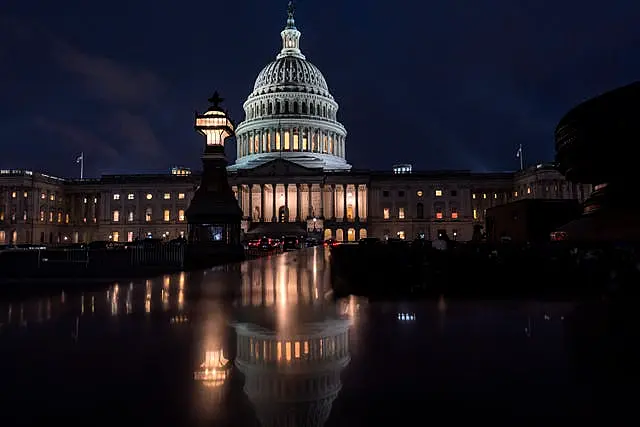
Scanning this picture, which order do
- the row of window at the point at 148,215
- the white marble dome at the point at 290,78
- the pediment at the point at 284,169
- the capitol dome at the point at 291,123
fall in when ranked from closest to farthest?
1. the pediment at the point at 284,169
2. the row of window at the point at 148,215
3. the capitol dome at the point at 291,123
4. the white marble dome at the point at 290,78

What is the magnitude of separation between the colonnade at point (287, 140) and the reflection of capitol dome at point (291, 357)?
126885 millimetres

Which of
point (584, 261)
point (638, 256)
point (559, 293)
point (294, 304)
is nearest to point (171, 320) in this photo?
point (294, 304)

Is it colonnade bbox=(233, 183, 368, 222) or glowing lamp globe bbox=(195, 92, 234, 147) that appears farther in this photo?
colonnade bbox=(233, 183, 368, 222)

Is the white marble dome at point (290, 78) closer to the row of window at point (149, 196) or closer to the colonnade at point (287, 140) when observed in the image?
the colonnade at point (287, 140)

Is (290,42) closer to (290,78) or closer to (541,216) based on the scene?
(290,78)

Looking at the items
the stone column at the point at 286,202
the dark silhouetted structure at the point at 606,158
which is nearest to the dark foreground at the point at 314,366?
the dark silhouetted structure at the point at 606,158

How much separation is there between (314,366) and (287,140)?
13246cm

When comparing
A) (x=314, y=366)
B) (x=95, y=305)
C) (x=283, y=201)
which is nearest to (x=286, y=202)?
(x=283, y=201)

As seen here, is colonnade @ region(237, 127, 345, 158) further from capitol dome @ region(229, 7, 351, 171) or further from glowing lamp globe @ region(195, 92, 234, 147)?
glowing lamp globe @ region(195, 92, 234, 147)

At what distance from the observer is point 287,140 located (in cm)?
13475

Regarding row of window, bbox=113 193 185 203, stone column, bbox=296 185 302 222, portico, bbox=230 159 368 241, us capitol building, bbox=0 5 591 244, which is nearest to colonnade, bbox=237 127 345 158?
us capitol building, bbox=0 5 591 244

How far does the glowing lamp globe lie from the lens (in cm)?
3544

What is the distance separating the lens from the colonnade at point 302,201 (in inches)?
4653

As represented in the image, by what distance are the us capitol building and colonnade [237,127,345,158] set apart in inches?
11.4
